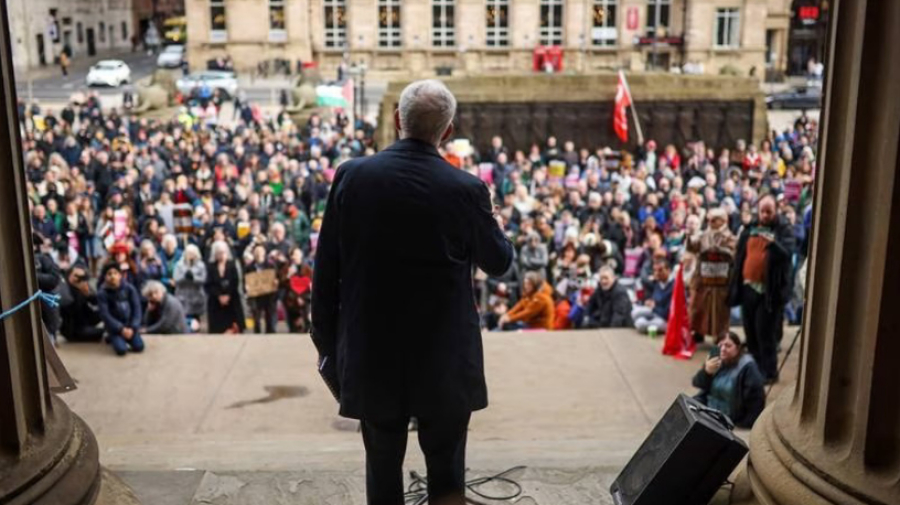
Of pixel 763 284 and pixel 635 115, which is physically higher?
pixel 763 284

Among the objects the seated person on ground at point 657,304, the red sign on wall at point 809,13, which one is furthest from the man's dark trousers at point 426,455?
the red sign on wall at point 809,13

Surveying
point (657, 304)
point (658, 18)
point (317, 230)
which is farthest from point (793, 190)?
point (658, 18)

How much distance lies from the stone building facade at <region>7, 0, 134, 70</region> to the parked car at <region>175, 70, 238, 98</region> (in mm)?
10069

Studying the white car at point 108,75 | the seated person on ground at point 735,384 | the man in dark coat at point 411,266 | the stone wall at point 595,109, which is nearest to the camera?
the man in dark coat at point 411,266

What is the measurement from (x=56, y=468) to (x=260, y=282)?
8.09m

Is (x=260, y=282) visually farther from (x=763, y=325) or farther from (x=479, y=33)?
(x=479, y=33)

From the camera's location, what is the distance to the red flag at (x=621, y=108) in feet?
81.3

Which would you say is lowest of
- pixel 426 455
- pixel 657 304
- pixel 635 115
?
pixel 657 304

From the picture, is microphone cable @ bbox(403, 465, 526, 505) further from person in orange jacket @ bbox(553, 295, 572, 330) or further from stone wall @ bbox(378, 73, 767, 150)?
stone wall @ bbox(378, 73, 767, 150)

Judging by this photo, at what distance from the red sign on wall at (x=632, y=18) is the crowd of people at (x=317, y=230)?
25.4 m

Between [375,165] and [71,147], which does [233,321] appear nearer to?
[375,165]

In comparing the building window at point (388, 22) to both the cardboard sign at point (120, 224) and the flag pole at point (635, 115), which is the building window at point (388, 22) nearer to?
the flag pole at point (635, 115)

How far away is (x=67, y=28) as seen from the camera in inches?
2329

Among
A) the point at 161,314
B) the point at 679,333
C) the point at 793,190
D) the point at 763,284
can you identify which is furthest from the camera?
the point at 793,190
